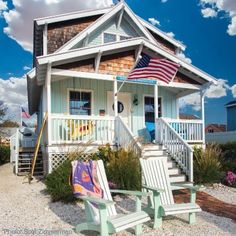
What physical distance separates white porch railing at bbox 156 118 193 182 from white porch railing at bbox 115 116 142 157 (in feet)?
4.87

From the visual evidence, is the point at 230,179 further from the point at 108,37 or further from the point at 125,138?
the point at 108,37

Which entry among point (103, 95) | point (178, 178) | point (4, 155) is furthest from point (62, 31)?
point (178, 178)

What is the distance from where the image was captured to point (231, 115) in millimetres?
26828

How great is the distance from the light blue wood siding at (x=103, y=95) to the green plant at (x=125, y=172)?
4.63m

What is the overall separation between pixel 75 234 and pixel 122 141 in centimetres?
504

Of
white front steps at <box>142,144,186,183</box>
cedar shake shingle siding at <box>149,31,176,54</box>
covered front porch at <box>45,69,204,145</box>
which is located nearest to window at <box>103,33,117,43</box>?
covered front porch at <box>45,69,204,145</box>

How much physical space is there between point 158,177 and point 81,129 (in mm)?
4353

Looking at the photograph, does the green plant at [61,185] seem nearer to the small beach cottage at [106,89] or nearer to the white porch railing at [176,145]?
the small beach cottage at [106,89]

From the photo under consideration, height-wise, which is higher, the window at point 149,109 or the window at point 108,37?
the window at point 108,37

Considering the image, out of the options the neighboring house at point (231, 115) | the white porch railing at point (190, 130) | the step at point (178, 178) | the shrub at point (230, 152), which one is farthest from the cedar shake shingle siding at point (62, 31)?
the neighboring house at point (231, 115)

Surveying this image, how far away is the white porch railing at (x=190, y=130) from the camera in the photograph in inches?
454

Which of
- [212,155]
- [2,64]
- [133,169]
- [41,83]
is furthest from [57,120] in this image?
[2,64]

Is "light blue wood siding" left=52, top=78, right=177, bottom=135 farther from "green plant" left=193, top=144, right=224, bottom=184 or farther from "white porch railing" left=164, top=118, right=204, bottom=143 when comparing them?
"green plant" left=193, top=144, right=224, bottom=184

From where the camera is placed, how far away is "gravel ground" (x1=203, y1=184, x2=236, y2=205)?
809 centimetres
